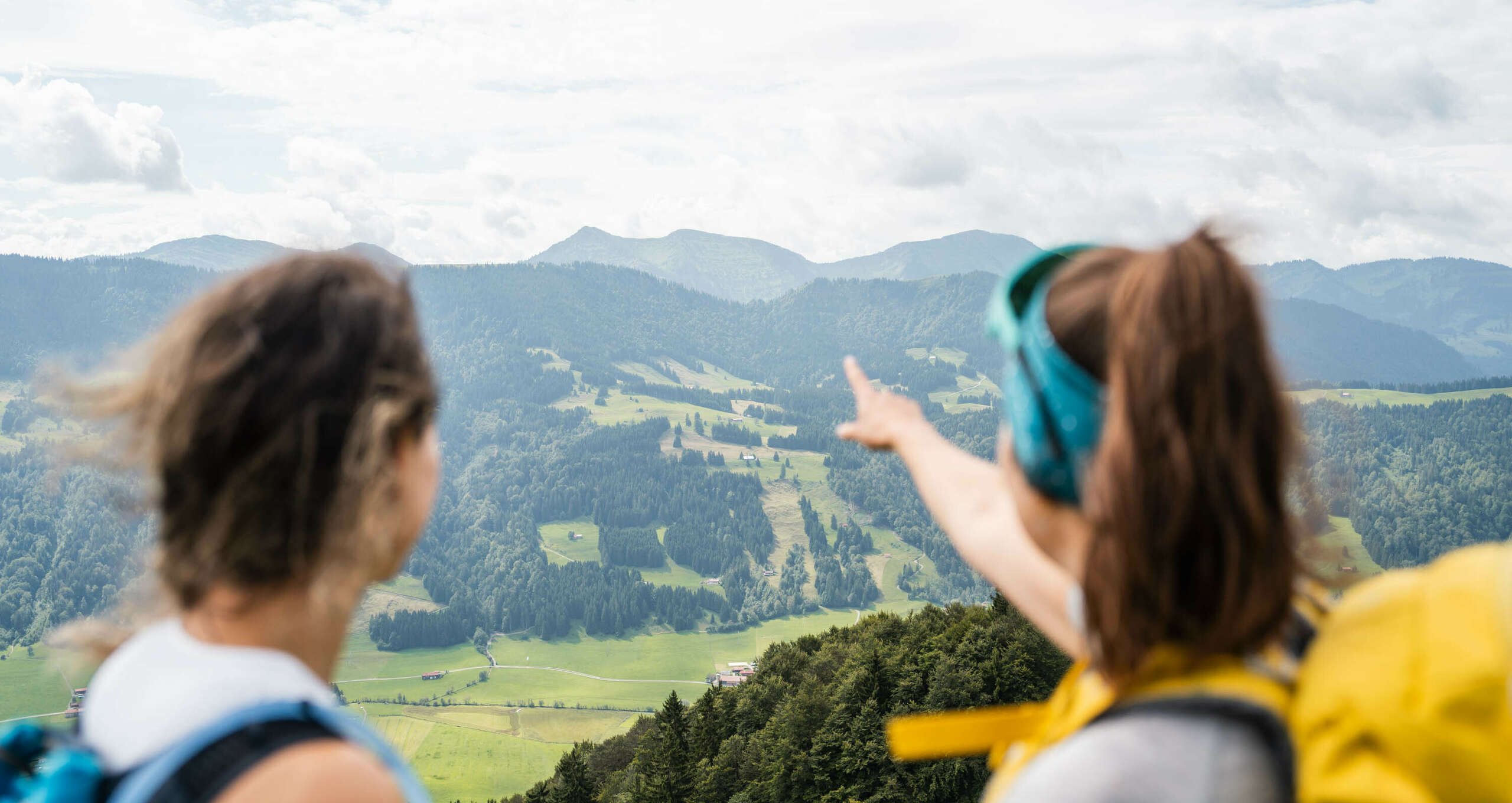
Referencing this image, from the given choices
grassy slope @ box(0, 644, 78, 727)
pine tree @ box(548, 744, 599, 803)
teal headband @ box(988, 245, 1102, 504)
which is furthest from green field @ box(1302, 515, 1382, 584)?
grassy slope @ box(0, 644, 78, 727)

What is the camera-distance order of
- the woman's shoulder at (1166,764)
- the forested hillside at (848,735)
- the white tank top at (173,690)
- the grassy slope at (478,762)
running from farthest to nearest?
the grassy slope at (478,762), the forested hillside at (848,735), the white tank top at (173,690), the woman's shoulder at (1166,764)

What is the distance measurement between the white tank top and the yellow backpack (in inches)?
63.4

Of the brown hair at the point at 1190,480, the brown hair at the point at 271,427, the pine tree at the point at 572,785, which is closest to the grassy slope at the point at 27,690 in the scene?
the pine tree at the point at 572,785

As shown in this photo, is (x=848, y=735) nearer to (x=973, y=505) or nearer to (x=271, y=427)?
(x=973, y=505)

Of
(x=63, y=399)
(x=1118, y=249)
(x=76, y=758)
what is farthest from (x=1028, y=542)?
(x=63, y=399)

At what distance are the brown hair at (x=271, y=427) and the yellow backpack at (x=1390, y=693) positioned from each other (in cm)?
160

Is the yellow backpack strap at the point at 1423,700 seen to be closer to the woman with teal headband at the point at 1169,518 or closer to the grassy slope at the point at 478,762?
the woman with teal headband at the point at 1169,518

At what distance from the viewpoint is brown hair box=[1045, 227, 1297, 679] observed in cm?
163

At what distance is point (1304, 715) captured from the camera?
1591 millimetres

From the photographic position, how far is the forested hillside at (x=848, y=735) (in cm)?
4297

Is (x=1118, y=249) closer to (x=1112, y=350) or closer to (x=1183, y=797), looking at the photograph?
(x=1112, y=350)

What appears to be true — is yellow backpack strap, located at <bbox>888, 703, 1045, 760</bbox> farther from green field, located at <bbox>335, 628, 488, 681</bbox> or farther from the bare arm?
green field, located at <bbox>335, 628, 488, 681</bbox>

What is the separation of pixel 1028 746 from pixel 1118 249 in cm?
114

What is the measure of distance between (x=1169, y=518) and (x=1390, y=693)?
446 mm
